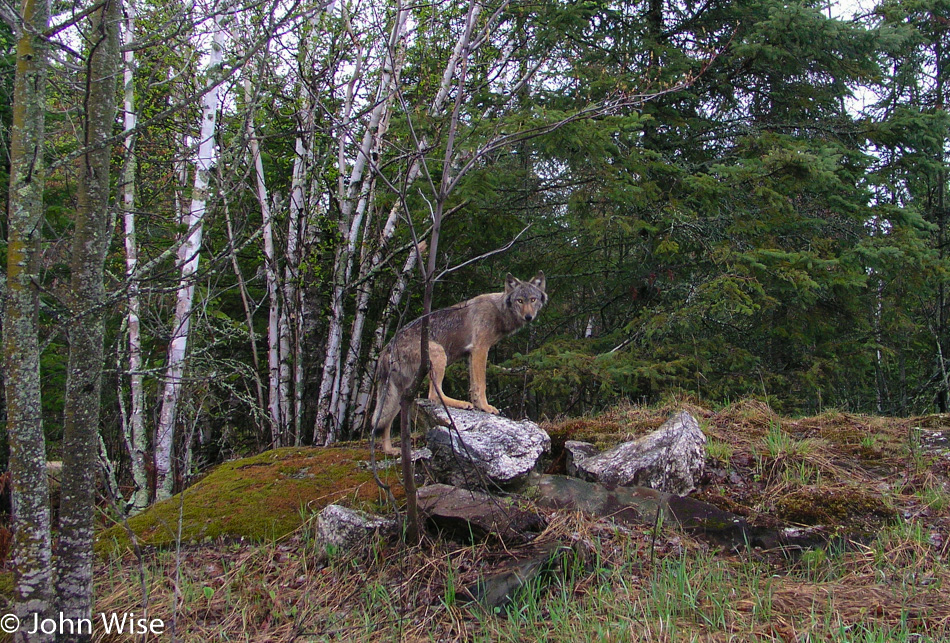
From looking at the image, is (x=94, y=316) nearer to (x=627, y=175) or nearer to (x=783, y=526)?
(x=783, y=526)

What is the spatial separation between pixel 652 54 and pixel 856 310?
5.50 m

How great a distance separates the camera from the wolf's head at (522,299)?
707 centimetres

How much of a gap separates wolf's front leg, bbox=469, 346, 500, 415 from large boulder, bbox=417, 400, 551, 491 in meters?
1.10

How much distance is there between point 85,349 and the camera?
10.1ft

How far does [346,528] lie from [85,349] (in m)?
2.05

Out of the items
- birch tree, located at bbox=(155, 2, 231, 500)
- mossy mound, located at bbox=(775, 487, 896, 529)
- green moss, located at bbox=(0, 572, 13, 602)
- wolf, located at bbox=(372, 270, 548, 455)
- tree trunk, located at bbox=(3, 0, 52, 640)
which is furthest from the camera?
birch tree, located at bbox=(155, 2, 231, 500)

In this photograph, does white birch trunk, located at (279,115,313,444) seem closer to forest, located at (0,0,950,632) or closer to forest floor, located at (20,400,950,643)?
forest, located at (0,0,950,632)

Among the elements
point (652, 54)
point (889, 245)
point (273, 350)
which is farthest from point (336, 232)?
point (889, 245)

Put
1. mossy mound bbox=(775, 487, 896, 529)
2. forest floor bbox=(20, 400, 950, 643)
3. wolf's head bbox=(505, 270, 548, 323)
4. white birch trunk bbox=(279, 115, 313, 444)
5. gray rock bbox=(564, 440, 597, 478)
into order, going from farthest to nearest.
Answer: white birch trunk bbox=(279, 115, 313, 444) → wolf's head bbox=(505, 270, 548, 323) → gray rock bbox=(564, 440, 597, 478) → mossy mound bbox=(775, 487, 896, 529) → forest floor bbox=(20, 400, 950, 643)

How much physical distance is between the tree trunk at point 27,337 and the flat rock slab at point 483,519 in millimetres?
2239

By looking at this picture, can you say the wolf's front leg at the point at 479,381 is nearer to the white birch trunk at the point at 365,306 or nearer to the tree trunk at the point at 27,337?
the white birch trunk at the point at 365,306

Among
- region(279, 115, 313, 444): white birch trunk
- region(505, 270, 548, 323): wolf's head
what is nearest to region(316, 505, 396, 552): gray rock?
region(505, 270, 548, 323): wolf's head

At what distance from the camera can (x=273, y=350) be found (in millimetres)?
9875

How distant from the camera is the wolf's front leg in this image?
22.4 ft
